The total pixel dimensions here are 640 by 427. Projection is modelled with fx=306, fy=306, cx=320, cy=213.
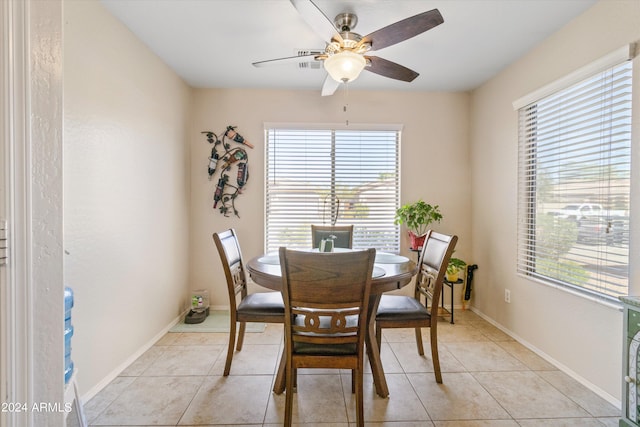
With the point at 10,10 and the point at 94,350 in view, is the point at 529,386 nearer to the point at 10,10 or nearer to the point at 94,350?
the point at 94,350

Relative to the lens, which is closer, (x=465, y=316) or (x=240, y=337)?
(x=240, y=337)

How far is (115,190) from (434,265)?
231 centimetres

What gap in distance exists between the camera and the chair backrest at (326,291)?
1.46m

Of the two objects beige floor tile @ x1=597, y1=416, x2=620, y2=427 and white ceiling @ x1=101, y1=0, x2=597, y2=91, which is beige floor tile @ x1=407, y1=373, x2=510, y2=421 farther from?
white ceiling @ x1=101, y1=0, x2=597, y2=91

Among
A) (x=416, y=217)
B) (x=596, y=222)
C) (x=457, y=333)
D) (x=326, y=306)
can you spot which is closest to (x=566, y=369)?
(x=457, y=333)

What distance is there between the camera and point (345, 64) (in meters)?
1.82

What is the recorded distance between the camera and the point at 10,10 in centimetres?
73

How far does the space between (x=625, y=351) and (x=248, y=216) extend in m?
3.12

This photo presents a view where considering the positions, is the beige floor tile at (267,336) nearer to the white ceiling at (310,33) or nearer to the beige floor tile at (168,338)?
the beige floor tile at (168,338)

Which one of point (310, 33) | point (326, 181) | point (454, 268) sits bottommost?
point (454, 268)

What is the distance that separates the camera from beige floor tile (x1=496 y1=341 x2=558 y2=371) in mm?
2260

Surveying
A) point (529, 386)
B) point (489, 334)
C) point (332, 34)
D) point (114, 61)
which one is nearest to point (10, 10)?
point (332, 34)

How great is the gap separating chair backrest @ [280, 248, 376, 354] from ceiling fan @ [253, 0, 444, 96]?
1.14 meters

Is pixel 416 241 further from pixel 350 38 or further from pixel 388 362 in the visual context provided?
pixel 350 38
